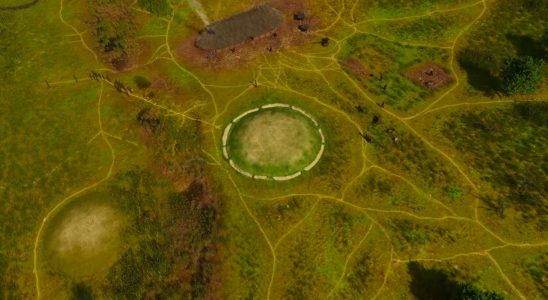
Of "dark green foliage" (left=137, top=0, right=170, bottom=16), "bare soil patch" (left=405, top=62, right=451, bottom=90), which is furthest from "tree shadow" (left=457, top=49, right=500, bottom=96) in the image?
"dark green foliage" (left=137, top=0, right=170, bottom=16)

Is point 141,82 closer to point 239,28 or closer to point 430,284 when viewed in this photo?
point 239,28

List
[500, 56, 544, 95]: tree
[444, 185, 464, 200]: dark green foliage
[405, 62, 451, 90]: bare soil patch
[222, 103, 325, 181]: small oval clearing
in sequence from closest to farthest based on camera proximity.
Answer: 1. [444, 185, 464, 200]: dark green foliage
2. [222, 103, 325, 181]: small oval clearing
3. [500, 56, 544, 95]: tree
4. [405, 62, 451, 90]: bare soil patch

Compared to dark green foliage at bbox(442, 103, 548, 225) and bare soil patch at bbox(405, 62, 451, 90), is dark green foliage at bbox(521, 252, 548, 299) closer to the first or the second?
dark green foliage at bbox(442, 103, 548, 225)

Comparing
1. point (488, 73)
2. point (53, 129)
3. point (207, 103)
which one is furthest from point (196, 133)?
point (488, 73)

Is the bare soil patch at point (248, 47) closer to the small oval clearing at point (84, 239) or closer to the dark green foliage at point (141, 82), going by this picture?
the dark green foliage at point (141, 82)

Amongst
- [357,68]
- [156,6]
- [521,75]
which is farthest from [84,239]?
[521,75]
